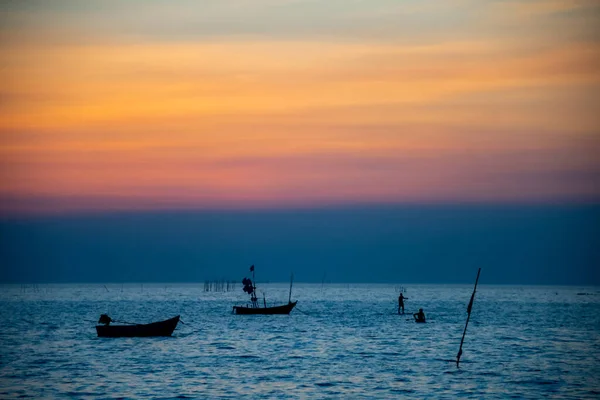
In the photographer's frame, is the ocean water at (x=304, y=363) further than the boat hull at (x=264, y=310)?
No

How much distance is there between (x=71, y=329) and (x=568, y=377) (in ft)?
171

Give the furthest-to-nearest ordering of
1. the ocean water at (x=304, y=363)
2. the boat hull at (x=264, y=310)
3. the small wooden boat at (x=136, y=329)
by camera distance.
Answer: the boat hull at (x=264, y=310), the small wooden boat at (x=136, y=329), the ocean water at (x=304, y=363)

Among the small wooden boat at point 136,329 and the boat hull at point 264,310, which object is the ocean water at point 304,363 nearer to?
the small wooden boat at point 136,329

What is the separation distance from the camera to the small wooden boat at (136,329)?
2447 inches

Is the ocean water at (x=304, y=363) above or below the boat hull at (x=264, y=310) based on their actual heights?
below

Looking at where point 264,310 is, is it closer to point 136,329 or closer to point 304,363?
point 136,329

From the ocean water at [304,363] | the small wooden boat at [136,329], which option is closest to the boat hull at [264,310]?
the ocean water at [304,363]

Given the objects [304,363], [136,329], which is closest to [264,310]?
[136,329]

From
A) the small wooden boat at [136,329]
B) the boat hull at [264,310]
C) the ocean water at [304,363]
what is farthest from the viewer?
the boat hull at [264,310]

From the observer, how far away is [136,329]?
205ft

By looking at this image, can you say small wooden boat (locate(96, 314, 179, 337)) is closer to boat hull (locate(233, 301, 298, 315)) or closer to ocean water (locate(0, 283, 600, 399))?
ocean water (locate(0, 283, 600, 399))

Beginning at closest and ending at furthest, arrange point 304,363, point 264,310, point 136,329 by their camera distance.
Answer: point 304,363, point 136,329, point 264,310

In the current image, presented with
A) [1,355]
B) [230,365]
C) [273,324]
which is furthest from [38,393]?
[273,324]

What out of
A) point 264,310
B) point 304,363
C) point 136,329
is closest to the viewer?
point 304,363
